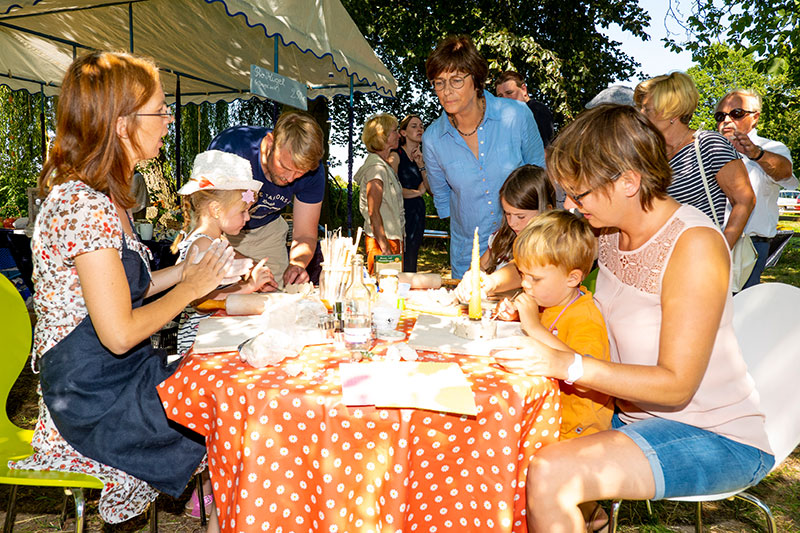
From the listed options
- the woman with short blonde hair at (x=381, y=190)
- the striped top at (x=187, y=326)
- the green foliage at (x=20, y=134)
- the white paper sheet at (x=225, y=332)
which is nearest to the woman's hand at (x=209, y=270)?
the white paper sheet at (x=225, y=332)

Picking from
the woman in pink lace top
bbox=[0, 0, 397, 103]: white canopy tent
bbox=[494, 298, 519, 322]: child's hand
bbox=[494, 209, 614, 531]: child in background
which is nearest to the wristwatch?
the woman in pink lace top

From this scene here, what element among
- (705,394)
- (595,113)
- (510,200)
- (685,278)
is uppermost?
(595,113)

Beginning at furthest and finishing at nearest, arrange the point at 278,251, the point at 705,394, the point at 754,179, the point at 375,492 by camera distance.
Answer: the point at 754,179
the point at 278,251
the point at 705,394
the point at 375,492

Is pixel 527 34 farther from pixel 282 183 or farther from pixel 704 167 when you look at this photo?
pixel 282 183

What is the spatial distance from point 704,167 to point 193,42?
6015mm

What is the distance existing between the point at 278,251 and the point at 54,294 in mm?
2170

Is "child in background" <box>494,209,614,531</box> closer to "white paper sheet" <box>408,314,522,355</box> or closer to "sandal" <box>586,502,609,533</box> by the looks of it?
"sandal" <box>586,502,609,533</box>

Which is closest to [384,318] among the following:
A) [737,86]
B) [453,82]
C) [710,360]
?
[710,360]

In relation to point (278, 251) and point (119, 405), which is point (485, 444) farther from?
point (278, 251)

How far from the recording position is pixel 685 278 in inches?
63.9

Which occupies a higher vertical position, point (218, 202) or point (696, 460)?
point (218, 202)

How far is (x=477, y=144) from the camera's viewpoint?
3.61 m

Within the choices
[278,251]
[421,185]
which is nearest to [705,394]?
[278,251]

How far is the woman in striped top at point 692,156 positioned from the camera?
131 inches
